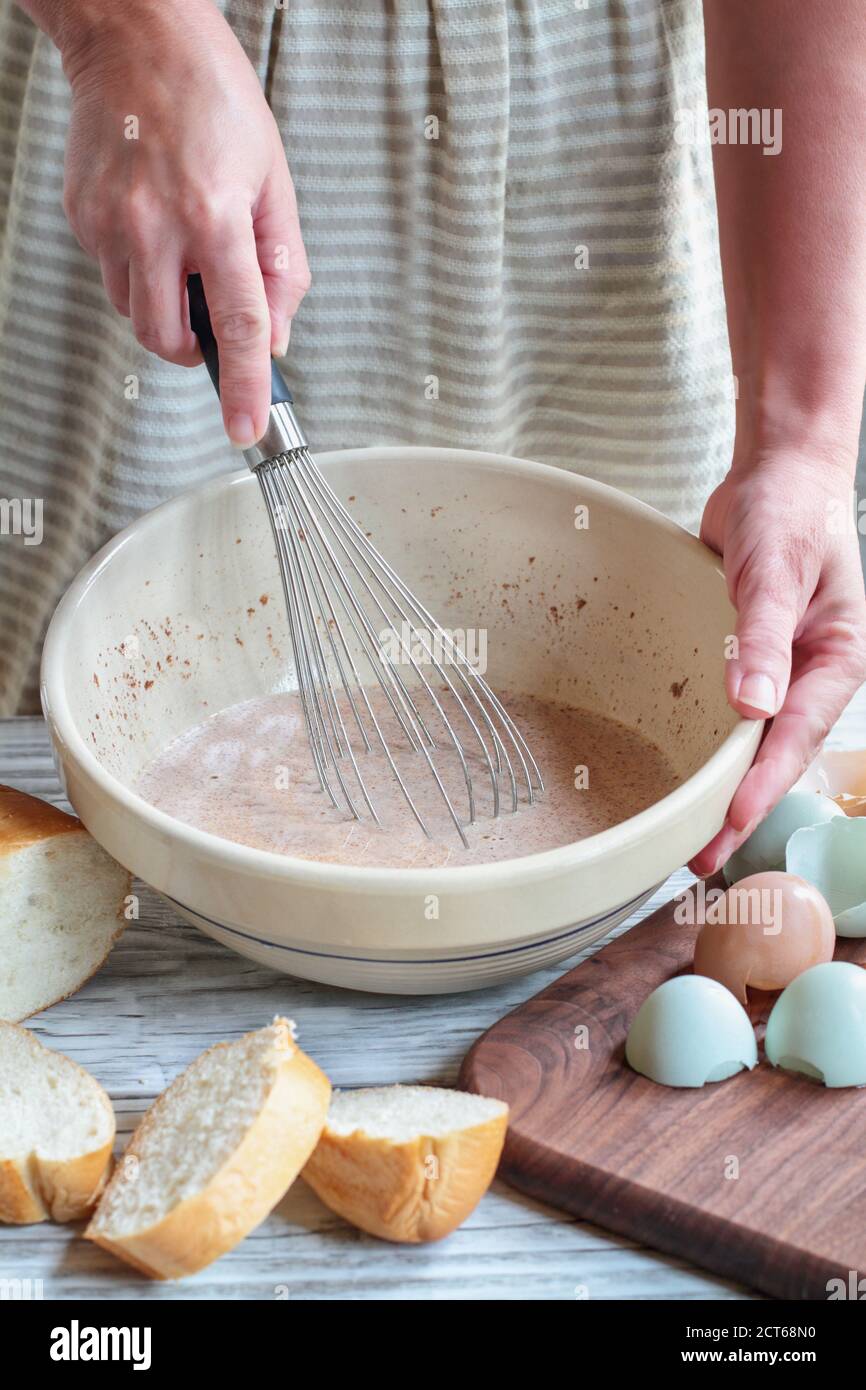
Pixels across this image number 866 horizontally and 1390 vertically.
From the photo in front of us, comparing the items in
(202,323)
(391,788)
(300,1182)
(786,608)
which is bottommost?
(300,1182)

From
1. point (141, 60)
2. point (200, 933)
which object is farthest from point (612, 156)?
Answer: point (200, 933)

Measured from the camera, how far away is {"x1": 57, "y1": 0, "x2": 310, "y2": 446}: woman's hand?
2.12 feet

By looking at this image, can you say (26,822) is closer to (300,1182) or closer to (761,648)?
(300,1182)

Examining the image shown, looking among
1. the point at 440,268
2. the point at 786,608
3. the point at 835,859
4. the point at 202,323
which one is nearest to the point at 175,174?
the point at 202,323

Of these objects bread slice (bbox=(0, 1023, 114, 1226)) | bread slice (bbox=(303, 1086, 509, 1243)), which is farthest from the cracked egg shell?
bread slice (bbox=(0, 1023, 114, 1226))

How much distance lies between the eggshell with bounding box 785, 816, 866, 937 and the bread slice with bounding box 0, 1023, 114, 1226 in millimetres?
366

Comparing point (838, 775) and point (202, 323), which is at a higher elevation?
point (202, 323)

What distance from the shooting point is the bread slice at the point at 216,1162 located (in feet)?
1.66

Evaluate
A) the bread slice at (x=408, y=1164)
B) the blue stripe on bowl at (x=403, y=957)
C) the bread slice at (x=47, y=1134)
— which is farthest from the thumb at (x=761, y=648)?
the bread slice at (x=47, y=1134)

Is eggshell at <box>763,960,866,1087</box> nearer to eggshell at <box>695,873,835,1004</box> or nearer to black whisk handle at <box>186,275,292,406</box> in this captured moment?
eggshell at <box>695,873,835,1004</box>

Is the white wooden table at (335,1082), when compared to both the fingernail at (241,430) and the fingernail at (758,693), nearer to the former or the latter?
the fingernail at (758,693)

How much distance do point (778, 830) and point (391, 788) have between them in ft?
0.69

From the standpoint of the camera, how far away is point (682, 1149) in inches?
22.2

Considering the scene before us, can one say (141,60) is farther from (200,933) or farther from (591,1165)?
(591,1165)
